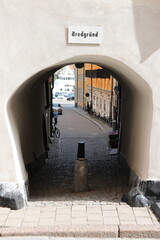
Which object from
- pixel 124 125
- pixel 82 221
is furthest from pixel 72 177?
pixel 82 221

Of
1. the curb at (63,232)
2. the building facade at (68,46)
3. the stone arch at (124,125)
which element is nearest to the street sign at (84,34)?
the building facade at (68,46)

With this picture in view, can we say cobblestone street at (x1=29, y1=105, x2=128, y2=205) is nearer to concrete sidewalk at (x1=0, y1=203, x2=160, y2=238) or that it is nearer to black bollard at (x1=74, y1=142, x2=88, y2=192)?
black bollard at (x1=74, y1=142, x2=88, y2=192)

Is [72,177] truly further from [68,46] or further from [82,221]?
[68,46]

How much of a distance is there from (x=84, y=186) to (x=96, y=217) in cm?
161

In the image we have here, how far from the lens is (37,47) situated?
576cm

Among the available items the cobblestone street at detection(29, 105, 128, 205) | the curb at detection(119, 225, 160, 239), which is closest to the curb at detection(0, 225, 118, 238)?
the curb at detection(119, 225, 160, 239)

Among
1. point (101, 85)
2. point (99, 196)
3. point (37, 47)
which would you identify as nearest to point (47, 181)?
point (99, 196)

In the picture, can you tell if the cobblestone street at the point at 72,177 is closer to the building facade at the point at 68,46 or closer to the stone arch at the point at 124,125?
the stone arch at the point at 124,125

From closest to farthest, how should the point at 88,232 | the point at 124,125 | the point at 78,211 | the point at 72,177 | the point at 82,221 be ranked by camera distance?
Result: the point at 88,232, the point at 82,221, the point at 78,211, the point at 72,177, the point at 124,125

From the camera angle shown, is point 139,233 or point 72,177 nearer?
point 139,233

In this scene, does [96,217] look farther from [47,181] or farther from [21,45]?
[21,45]

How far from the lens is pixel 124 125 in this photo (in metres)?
9.54

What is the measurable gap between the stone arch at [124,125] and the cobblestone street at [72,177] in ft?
1.87

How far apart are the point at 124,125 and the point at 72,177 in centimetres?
220
